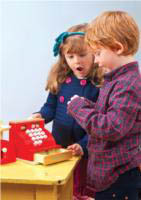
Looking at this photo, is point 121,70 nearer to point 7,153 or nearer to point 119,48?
point 119,48

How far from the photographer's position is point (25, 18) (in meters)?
1.83

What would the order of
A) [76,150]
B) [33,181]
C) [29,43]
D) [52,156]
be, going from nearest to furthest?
[33,181] < [52,156] < [76,150] < [29,43]

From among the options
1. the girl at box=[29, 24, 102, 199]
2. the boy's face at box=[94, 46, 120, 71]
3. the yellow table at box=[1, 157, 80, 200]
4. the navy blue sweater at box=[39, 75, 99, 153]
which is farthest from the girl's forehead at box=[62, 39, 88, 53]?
the yellow table at box=[1, 157, 80, 200]

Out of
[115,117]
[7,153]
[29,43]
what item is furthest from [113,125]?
[29,43]

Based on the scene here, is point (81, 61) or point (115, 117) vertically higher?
point (81, 61)

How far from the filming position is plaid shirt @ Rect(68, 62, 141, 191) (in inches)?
33.4

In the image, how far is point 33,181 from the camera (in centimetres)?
77

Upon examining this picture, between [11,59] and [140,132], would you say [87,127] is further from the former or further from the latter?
[11,59]

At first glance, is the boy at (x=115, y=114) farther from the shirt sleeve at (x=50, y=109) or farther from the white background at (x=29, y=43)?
the white background at (x=29, y=43)

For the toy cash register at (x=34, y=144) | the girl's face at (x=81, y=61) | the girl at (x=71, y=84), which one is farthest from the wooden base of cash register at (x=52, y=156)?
the girl's face at (x=81, y=61)

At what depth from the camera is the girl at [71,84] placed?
1.16 meters

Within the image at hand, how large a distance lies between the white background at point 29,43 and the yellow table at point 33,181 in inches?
40.5

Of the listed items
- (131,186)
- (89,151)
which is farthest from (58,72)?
(131,186)

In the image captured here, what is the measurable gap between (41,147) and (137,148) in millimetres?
265
